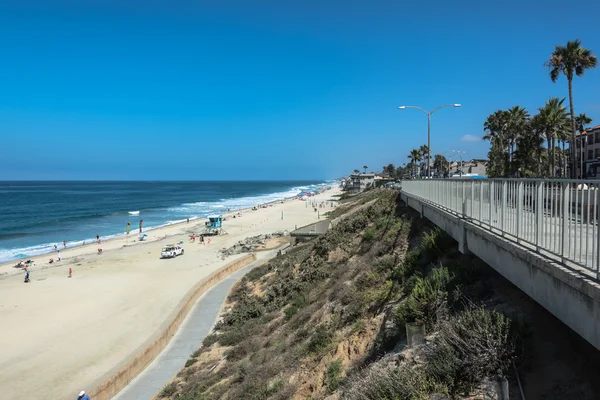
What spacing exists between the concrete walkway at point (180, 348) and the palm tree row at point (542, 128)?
82.3 feet

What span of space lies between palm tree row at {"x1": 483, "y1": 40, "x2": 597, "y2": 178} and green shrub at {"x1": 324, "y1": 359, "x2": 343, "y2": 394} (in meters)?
26.2

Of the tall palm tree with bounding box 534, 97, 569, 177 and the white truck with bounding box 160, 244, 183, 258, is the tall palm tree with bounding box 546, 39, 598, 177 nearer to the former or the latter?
the tall palm tree with bounding box 534, 97, 569, 177

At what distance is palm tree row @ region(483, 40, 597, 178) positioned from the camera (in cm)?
3055

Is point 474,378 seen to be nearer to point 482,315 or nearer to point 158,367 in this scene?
point 482,315

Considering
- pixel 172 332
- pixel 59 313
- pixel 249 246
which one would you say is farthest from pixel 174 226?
pixel 172 332

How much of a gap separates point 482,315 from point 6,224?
3131 inches

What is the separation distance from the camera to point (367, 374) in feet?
21.0

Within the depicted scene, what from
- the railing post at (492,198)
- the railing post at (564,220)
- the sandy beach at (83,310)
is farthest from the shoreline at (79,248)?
the railing post at (564,220)

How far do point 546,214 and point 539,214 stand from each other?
0.48 ft

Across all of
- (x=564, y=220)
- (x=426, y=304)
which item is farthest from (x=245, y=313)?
(x=564, y=220)

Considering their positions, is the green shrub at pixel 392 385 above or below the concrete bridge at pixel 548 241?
below

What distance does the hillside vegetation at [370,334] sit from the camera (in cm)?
524

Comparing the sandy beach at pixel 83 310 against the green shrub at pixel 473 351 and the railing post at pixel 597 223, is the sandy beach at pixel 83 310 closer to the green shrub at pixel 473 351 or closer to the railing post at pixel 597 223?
the green shrub at pixel 473 351

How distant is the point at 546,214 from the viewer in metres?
5.34
